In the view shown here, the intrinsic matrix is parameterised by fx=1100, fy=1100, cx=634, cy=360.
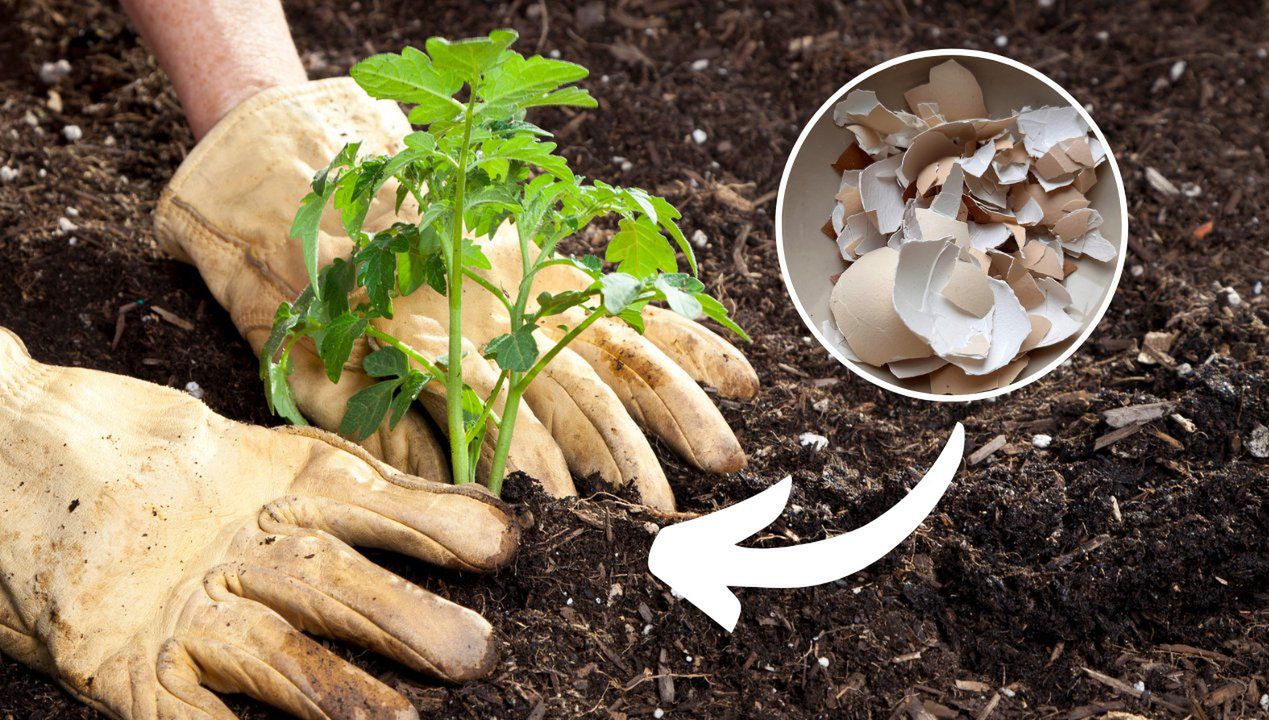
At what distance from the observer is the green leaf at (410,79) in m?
1.73

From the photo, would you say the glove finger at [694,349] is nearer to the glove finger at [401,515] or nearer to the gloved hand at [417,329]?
A: the gloved hand at [417,329]

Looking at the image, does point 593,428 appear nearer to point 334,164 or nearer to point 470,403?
point 470,403

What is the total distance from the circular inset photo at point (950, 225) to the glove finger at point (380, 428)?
2.93 ft

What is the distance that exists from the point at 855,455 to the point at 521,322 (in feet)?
3.08

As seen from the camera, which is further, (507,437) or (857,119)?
(857,119)

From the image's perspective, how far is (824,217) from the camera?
264 centimetres

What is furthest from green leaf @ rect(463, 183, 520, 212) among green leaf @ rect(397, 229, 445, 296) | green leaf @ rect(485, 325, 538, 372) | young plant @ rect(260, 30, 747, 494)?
green leaf @ rect(485, 325, 538, 372)

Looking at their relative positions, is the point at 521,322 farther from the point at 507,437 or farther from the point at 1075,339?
the point at 1075,339

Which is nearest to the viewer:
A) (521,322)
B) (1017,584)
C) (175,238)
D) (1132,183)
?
(521,322)

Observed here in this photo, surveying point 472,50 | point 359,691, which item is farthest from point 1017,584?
point 472,50

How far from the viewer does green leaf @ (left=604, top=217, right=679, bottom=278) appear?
201 centimetres

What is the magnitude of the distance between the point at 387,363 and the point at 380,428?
372 millimetres

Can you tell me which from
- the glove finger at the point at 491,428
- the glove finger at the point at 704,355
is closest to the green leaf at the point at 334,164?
the glove finger at the point at 491,428

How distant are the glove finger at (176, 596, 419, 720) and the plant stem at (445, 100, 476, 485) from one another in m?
0.43
